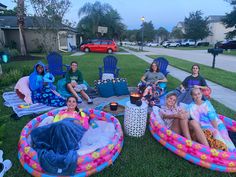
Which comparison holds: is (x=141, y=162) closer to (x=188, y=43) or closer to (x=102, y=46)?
(x=102, y=46)

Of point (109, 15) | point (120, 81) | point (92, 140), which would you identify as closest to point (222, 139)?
point (92, 140)

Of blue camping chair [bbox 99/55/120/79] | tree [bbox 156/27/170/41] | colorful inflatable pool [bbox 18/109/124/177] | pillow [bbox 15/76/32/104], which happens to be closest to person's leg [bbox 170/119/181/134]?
colorful inflatable pool [bbox 18/109/124/177]

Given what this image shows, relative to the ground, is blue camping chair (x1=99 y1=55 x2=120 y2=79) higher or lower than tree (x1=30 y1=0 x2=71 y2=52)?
lower

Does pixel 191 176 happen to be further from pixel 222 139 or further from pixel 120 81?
pixel 120 81

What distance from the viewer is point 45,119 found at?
3.41 meters

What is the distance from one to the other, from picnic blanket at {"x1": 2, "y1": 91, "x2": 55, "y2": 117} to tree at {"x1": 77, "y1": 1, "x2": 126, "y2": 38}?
84.7 feet

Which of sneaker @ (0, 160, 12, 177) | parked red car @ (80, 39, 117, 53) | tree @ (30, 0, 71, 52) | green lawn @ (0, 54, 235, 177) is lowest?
green lawn @ (0, 54, 235, 177)

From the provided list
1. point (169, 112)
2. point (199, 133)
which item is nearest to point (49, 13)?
point (169, 112)

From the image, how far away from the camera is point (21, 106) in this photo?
4551 millimetres

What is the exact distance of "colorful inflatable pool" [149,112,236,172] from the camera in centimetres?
254

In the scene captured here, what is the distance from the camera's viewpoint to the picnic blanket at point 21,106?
4.33 metres

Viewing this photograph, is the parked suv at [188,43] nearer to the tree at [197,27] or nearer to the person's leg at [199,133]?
the tree at [197,27]

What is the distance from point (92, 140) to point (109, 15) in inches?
1199

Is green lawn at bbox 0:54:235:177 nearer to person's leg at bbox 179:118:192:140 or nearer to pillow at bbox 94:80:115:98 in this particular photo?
person's leg at bbox 179:118:192:140
